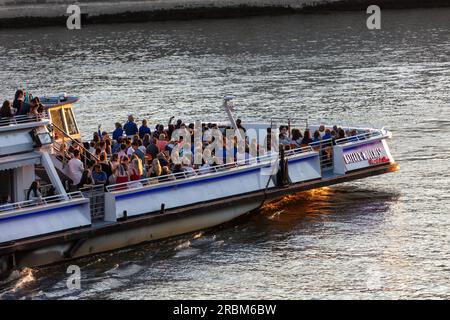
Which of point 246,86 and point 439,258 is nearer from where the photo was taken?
point 439,258

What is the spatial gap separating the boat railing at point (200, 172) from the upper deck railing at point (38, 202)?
0.78m

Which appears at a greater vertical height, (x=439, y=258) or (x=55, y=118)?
(x=55, y=118)

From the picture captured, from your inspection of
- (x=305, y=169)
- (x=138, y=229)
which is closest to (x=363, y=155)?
(x=305, y=169)

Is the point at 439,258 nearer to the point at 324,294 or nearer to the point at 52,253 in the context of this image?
the point at 324,294

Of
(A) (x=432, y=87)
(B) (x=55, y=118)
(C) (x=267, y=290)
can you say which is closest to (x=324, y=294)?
(C) (x=267, y=290)

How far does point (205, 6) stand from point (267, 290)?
61.8 metres

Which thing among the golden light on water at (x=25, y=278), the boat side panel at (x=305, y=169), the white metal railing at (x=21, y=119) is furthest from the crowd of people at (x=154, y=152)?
the golden light on water at (x=25, y=278)

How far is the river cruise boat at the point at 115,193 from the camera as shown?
87.4ft

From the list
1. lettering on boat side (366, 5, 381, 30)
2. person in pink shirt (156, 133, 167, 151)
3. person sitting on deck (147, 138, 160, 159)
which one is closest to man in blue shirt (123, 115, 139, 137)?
person in pink shirt (156, 133, 167, 151)

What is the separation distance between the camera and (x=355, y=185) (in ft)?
114

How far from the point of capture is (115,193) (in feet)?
90.7

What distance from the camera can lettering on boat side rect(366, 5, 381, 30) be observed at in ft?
249
